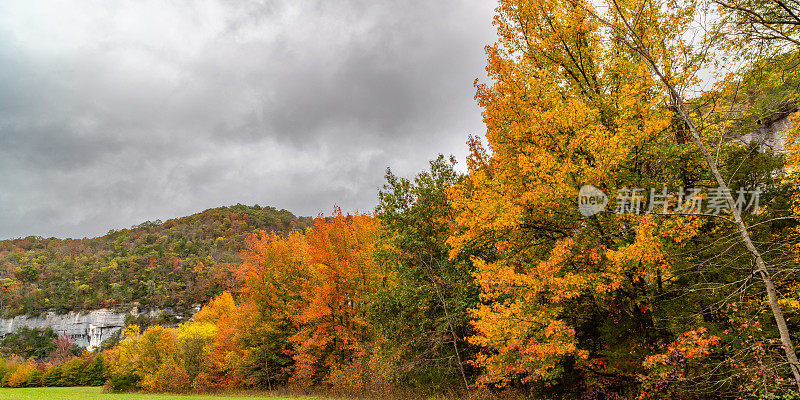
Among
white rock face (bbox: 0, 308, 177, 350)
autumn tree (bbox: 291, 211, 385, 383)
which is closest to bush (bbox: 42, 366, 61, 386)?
white rock face (bbox: 0, 308, 177, 350)

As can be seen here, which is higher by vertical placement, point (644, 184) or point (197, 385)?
point (644, 184)

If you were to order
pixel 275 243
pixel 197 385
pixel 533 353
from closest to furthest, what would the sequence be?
pixel 533 353
pixel 275 243
pixel 197 385

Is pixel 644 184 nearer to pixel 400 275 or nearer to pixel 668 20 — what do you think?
pixel 668 20

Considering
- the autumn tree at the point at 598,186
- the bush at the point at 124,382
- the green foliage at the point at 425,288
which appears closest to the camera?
the autumn tree at the point at 598,186

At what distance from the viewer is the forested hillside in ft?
267

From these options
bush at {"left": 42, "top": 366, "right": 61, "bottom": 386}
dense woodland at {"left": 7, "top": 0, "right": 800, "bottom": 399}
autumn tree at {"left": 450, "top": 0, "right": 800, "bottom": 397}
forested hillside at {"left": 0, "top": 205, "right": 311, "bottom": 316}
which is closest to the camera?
dense woodland at {"left": 7, "top": 0, "right": 800, "bottom": 399}

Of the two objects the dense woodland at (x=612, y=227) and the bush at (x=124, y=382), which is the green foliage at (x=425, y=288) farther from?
the bush at (x=124, y=382)

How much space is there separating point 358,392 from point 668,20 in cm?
1843

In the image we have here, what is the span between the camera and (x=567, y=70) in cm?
930

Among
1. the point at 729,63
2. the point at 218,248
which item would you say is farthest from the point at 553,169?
the point at 218,248

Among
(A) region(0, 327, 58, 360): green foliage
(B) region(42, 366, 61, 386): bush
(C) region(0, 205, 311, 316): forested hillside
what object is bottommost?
(B) region(42, 366, 61, 386): bush

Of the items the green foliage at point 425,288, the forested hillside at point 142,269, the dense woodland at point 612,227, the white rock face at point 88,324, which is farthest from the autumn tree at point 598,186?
the white rock face at point 88,324

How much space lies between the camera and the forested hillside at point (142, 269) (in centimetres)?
8125
